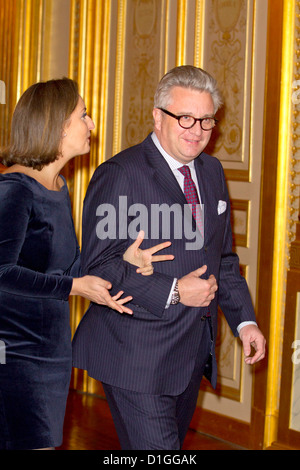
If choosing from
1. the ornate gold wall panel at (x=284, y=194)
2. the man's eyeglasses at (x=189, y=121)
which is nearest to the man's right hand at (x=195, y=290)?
the man's eyeglasses at (x=189, y=121)

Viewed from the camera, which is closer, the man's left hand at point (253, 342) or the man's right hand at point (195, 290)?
the man's right hand at point (195, 290)

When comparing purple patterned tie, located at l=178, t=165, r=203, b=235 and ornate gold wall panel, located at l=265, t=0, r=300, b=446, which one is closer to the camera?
purple patterned tie, located at l=178, t=165, r=203, b=235

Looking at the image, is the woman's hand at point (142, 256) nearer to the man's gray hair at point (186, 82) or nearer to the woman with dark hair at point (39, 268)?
the woman with dark hair at point (39, 268)

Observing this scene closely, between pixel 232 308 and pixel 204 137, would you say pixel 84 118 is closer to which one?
pixel 204 137

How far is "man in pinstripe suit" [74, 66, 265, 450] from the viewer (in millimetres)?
2182

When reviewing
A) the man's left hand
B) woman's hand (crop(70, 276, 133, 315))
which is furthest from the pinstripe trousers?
woman's hand (crop(70, 276, 133, 315))

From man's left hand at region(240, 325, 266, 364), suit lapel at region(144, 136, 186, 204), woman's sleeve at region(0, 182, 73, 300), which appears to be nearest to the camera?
woman's sleeve at region(0, 182, 73, 300)

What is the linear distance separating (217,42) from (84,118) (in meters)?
1.83

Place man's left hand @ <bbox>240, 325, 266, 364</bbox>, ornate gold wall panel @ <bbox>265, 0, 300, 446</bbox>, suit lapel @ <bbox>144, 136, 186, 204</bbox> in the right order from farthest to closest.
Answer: ornate gold wall panel @ <bbox>265, 0, 300, 446</bbox> → man's left hand @ <bbox>240, 325, 266, 364</bbox> → suit lapel @ <bbox>144, 136, 186, 204</bbox>

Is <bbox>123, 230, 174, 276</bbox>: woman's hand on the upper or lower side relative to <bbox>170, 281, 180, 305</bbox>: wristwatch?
upper

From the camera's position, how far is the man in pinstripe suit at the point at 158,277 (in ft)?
7.16

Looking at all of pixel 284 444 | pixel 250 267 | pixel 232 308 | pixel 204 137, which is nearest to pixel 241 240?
pixel 250 267

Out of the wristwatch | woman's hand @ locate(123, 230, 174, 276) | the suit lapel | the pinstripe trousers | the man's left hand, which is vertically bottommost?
the pinstripe trousers

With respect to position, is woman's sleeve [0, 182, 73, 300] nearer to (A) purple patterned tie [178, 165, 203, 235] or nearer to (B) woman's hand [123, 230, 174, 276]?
(B) woman's hand [123, 230, 174, 276]
